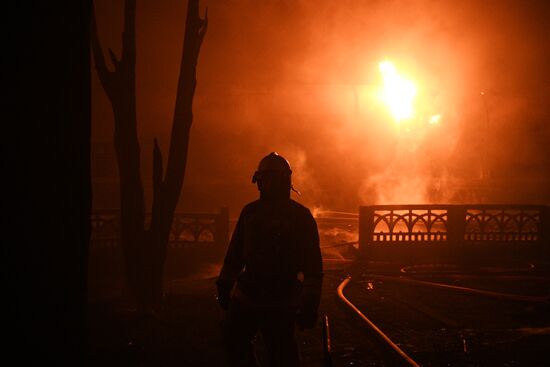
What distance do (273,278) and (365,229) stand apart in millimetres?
9886

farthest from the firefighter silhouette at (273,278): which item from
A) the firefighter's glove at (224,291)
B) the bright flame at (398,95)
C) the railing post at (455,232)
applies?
the bright flame at (398,95)

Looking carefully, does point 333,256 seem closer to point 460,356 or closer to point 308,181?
point 460,356

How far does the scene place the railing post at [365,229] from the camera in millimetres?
13133

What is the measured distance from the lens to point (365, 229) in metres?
13.2

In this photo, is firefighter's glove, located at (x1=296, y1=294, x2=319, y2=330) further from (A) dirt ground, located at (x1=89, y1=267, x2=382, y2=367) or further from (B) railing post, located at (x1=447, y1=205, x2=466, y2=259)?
(B) railing post, located at (x1=447, y1=205, x2=466, y2=259)

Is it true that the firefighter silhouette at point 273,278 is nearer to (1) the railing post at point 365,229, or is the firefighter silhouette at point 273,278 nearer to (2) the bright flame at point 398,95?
(1) the railing post at point 365,229

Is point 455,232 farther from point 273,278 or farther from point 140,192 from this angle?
point 273,278

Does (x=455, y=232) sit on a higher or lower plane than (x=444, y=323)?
higher

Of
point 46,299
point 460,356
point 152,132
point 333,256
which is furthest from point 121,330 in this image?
point 152,132

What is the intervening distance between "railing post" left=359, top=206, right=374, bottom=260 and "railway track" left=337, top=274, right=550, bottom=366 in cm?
303

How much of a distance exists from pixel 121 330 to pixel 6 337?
524 centimetres

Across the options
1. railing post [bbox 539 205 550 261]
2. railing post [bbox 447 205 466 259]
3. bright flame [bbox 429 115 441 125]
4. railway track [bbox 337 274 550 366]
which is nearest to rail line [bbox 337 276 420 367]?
railway track [bbox 337 274 550 366]

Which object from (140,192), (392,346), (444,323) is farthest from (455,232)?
(140,192)

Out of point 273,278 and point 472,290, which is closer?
point 273,278
